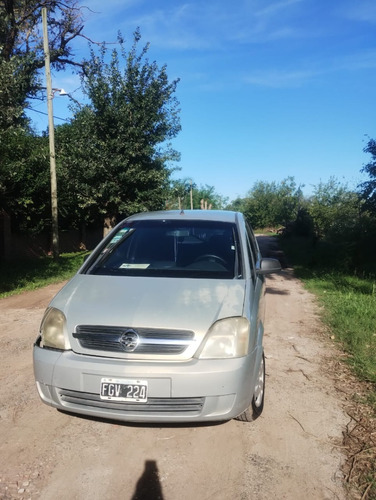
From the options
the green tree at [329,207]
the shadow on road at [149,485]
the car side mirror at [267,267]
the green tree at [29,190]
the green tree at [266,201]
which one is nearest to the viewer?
the shadow on road at [149,485]

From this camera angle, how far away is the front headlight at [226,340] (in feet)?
9.20

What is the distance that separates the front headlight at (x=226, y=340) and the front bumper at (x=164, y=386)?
0.05 m

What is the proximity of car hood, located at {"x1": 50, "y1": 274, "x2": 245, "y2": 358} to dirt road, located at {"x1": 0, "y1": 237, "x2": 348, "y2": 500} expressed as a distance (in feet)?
2.82

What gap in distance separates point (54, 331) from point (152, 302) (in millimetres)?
748

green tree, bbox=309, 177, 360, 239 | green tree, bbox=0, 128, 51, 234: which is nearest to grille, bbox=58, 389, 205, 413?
green tree, bbox=0, 128, 51, 234

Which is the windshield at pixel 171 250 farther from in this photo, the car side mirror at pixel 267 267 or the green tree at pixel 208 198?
the green tree at pixel 208 198

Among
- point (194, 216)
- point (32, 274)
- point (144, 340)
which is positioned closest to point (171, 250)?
point (194, 216)

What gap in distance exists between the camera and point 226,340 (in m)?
2.85

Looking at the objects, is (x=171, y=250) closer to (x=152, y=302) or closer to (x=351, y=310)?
(x=152, y=302)

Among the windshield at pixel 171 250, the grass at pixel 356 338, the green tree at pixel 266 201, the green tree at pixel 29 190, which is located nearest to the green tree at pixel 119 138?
the green tree at pixel 29 190

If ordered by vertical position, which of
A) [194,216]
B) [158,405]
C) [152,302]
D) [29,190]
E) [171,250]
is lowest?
[158,405]

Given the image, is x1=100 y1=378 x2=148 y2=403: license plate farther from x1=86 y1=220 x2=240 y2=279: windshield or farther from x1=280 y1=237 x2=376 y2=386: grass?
x1=280 y1=237 x2=376 y2=386: grass

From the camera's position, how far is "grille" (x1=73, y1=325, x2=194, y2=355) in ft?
9.20

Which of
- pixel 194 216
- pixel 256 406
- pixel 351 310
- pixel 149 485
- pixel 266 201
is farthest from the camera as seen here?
pixel 266 201
